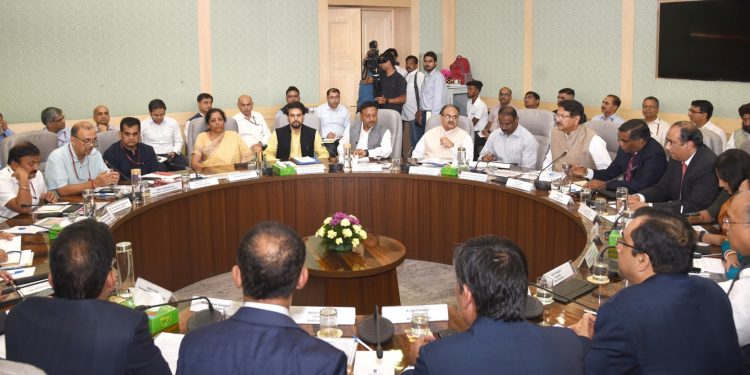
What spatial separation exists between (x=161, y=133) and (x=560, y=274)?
213 inches

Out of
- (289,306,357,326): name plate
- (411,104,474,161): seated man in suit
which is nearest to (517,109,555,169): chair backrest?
(411,104,474,161): seated man in suit

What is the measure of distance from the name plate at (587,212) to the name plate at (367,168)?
1.77 m

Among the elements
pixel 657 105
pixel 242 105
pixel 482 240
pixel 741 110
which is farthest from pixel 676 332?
pixel 242 105

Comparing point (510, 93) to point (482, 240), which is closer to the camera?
point (482, 240)

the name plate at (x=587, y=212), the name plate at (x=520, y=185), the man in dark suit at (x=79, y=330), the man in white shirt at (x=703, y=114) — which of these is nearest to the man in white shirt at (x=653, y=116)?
the man in white shirt at (x=703, y=114)

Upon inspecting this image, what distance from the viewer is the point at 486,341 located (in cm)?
157

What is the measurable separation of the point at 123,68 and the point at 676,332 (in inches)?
270

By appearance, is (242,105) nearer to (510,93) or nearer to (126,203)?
(510,93)

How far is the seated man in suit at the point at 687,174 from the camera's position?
12.8 ft

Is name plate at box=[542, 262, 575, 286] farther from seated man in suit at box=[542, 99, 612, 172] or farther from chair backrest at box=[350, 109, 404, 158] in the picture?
chair backrest at box=[350, 109, 404, 158]

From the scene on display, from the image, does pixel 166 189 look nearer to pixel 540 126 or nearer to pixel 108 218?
pixel 108 218

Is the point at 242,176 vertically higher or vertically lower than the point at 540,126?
lower

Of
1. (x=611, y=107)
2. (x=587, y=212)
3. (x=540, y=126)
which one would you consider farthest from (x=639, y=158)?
(x=611, y=107)

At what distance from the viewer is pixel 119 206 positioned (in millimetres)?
3951
